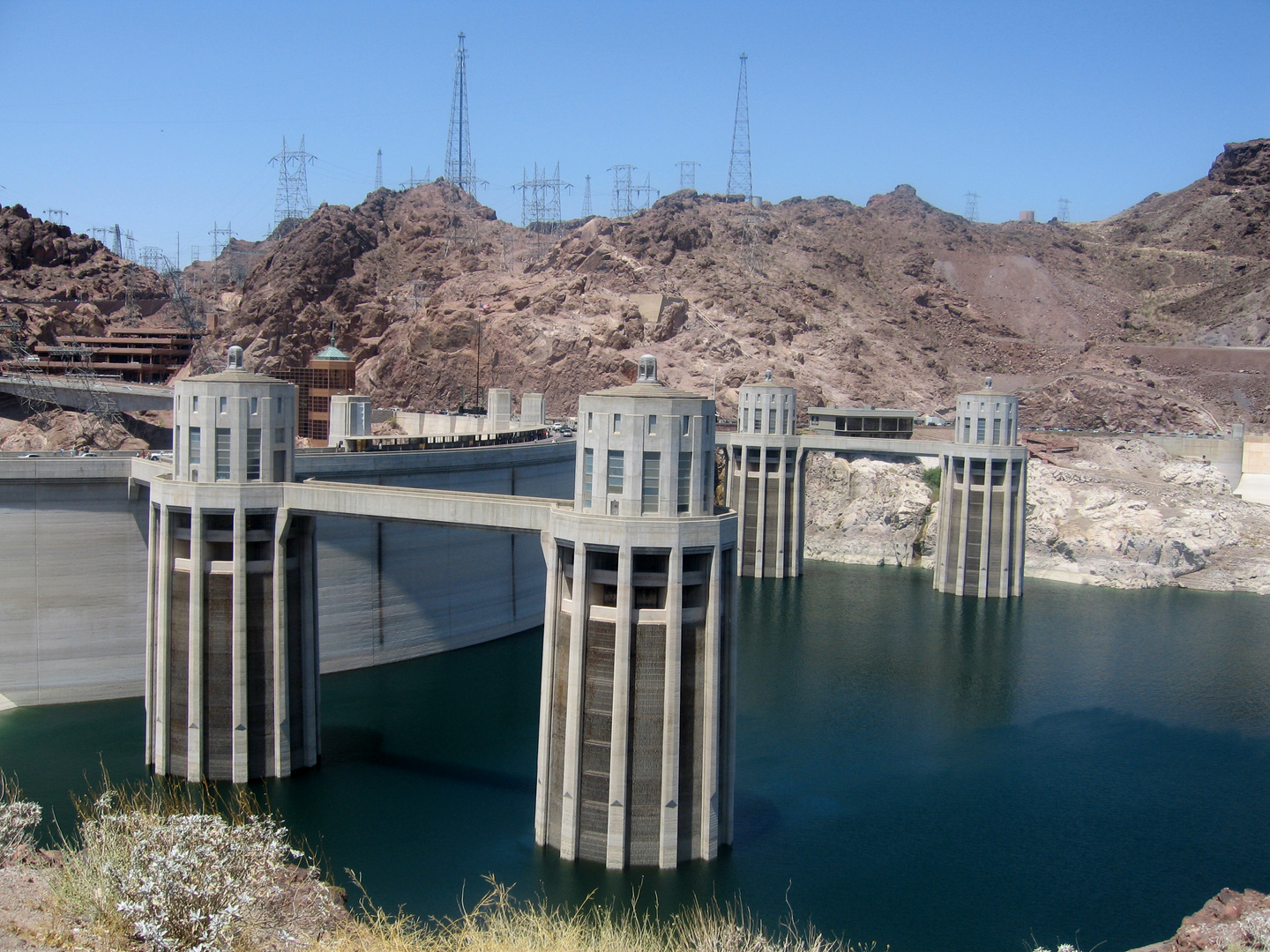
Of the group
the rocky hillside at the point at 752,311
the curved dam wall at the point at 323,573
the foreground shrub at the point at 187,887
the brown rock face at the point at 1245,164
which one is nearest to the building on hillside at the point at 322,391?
the rocky hillside at the point at 752,311

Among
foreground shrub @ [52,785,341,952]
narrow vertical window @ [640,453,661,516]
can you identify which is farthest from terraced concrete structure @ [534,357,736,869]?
foreground shrub @ [52,785,341,952]

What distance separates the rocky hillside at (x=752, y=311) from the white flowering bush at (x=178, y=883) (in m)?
79.3

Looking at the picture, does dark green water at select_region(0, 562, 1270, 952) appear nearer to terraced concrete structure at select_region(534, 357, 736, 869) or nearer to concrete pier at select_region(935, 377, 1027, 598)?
terraced concrete structure at select_region(534, 357, 736, 869)

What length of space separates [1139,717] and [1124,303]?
124 meters

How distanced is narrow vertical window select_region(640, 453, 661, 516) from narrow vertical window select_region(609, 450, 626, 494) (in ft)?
2.29

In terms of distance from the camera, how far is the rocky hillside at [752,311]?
353 feet

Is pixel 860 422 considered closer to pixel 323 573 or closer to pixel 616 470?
pixel 323 573

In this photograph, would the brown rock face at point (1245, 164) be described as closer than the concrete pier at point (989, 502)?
No

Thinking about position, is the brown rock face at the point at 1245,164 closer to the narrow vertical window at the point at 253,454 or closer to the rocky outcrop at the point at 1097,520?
the rocky outcrop at the point at 1097,520

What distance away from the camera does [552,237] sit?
143 meters

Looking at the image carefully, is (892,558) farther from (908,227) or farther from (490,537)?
(908,227)

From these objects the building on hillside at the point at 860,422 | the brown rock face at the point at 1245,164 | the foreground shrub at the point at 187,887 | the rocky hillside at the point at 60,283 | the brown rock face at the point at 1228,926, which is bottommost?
the brown rock face at the point at 1228,926

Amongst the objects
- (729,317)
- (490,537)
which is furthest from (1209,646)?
(729,317)

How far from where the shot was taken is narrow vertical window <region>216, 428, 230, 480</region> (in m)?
38.7
